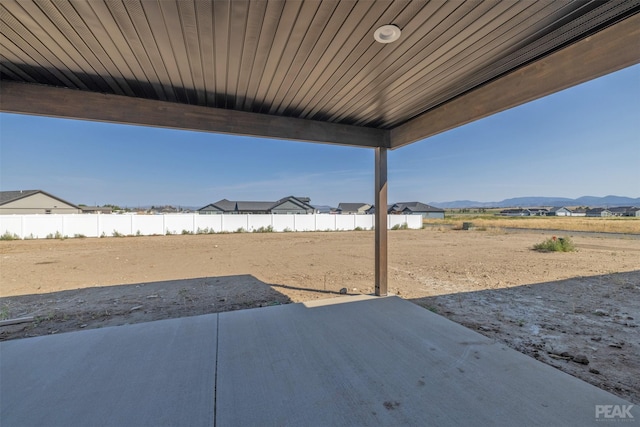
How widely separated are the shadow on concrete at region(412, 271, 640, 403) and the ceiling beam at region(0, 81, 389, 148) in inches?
101

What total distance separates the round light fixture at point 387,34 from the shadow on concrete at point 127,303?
3278 mm

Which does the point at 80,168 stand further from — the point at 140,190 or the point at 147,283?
the point at 147,283

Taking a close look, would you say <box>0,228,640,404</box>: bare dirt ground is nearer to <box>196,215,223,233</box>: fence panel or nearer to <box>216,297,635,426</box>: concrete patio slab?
<box>216,297,635,426</box>: concrete patio slab

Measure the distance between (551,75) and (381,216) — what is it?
7.44 feet

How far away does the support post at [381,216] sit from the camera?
145 inches

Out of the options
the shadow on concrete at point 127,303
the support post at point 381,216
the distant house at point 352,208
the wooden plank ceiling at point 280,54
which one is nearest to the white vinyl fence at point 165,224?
the shadow on concrete at point 127,303

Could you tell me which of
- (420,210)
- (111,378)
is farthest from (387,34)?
(420,210)

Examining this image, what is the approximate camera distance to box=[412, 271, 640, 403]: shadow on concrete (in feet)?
6.88

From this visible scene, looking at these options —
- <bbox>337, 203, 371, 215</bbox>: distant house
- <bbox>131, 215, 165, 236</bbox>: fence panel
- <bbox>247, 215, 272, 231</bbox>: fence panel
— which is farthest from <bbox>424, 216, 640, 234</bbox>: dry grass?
<bbox>131, 215, 165, 236</bbox>: fence panel

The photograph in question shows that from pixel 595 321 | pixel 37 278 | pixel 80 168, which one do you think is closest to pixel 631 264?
pixel 595 321

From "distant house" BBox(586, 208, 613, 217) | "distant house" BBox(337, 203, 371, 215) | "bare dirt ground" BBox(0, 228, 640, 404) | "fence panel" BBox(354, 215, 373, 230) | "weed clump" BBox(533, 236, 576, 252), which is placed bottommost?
"bare dirt ground" BBox(0, 228, 640, 404)

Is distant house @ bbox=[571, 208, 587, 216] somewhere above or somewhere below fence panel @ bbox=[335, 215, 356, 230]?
above

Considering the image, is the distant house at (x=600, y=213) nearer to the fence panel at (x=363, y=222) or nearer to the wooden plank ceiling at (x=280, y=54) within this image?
the fence panel at (x=363, y=222)

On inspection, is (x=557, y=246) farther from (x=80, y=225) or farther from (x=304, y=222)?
(x=80, y=225)
